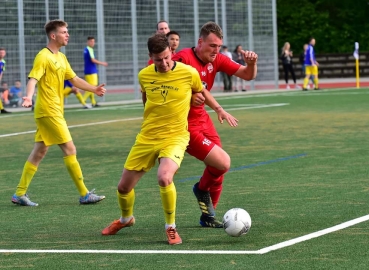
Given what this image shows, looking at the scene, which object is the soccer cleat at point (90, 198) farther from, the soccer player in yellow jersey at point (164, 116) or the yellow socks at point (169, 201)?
the yellow socks at point (169, 201)

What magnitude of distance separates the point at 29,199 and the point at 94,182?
1.78 meters

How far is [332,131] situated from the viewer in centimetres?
1914

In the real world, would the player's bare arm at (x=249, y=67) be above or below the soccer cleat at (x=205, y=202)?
above

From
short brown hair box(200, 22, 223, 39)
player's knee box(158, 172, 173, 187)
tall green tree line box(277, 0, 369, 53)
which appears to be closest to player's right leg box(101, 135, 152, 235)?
player's knee box(158, 172, 173, 187)

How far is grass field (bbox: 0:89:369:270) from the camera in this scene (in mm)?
7602

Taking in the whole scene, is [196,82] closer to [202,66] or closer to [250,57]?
[202,66]

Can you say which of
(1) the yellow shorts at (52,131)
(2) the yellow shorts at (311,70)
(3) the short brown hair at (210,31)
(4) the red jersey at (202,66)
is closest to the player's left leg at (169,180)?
(4) the red jersey at (202,66)

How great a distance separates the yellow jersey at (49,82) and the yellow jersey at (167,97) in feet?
8.90

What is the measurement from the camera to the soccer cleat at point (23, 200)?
1098cm

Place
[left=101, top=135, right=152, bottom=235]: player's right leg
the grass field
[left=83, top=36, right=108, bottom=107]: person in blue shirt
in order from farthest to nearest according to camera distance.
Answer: [left=83, top=36, right=108, bottom=107]: person in blue shirt, [left=101, top=135, right=152, bottom=235]: player's right leg, the grass field

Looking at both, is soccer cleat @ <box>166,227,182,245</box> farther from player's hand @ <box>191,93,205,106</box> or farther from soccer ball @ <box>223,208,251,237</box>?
player's hand @ <box>191,93,205,106</box>

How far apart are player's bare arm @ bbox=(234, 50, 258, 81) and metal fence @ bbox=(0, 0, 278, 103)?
2139 centimetres

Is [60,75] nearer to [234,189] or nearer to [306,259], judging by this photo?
[234,189]

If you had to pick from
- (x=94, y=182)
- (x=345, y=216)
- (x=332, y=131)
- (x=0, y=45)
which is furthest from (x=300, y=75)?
(x=345, y=216)
